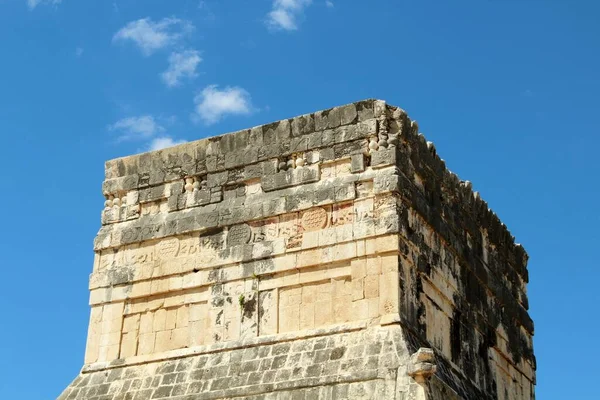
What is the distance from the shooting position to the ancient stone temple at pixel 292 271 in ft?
51.1

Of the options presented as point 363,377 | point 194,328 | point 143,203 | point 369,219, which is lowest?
point 363,377

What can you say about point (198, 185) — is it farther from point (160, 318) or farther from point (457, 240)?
point (457, 240)

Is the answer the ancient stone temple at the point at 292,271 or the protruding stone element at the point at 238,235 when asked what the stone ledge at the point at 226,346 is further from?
the protruding stone element at the point at 238,235

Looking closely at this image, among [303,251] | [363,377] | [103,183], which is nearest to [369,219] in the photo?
[303,251]

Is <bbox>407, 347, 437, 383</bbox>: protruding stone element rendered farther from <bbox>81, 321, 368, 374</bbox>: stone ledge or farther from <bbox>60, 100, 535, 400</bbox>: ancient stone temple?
<bbox>81, 321, 368, 374</bbox>: stone ledge

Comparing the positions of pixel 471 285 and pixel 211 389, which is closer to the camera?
pixel 211 389

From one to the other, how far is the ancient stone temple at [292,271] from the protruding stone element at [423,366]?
6cm

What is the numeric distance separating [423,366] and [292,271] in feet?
10.2

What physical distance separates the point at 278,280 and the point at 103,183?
4069 millimetres

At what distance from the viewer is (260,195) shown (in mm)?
17281

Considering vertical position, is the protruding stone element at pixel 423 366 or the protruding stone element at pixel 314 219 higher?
the protruding stone element at pixel 314 219

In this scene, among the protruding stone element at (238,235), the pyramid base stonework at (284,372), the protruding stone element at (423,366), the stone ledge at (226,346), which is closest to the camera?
the protruding stone element at (423,366)

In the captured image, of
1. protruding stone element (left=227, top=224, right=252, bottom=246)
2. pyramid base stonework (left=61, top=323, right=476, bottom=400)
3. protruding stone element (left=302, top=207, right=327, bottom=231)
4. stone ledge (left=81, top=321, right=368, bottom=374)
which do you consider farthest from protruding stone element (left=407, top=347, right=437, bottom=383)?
protruding stone element (left=227, top=224, right=252, bottom=246)

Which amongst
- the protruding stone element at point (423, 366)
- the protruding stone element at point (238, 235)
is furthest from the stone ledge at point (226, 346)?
the protruding stone element at point (238, 235)
